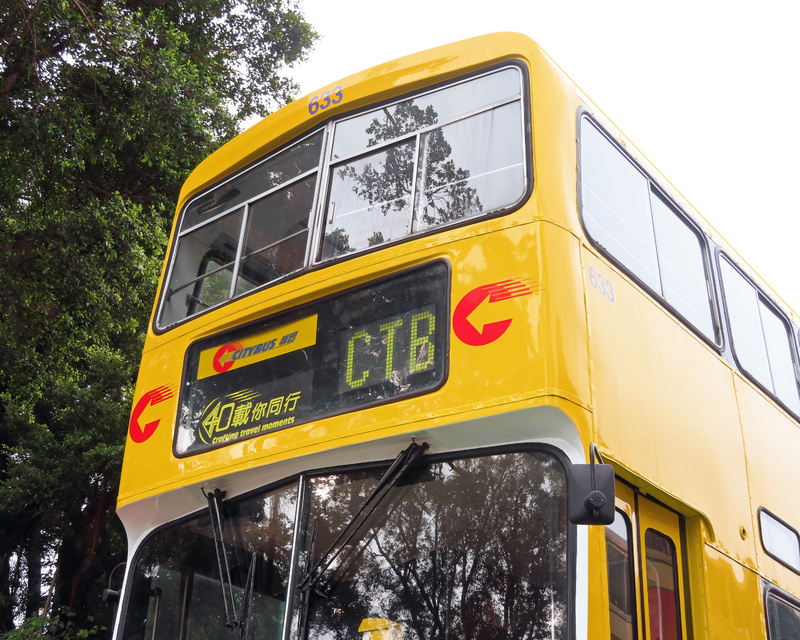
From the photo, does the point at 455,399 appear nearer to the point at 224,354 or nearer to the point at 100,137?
the point at 224,354

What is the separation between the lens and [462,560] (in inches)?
130

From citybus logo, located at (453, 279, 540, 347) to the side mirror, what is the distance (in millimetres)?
643

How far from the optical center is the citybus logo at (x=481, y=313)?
3.47 m

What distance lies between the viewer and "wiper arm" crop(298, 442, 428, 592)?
3559 mm

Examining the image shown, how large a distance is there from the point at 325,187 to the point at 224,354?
991 millimetres

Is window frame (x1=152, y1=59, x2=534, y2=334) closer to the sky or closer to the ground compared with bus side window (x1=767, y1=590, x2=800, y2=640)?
closer to the sky

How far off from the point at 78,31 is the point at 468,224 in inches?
255

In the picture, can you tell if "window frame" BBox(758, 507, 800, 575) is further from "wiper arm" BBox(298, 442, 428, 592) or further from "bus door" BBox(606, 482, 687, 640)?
"wiper arm" BBox(298, 442, 428, 592)

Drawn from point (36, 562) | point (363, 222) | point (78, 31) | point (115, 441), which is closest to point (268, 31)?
point (78, 31)

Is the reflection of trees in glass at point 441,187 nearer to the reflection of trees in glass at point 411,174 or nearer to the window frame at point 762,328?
the reflection of trees in glass at point 411,174

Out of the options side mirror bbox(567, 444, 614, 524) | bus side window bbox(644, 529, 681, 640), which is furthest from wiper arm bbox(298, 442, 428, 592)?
bus side window bbox(644, 529, 681, 640)

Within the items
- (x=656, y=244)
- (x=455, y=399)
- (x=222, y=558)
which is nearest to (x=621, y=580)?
(x=455, y=399)

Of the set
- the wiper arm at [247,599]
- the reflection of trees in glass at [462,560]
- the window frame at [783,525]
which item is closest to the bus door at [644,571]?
the reflection of trees in glass at [462,560]

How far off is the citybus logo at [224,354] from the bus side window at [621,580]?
6.62ft
